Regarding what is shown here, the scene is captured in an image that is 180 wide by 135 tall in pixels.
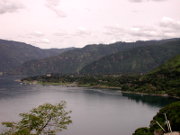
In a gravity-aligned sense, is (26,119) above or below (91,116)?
above

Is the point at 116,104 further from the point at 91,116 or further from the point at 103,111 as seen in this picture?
the point at 91,116

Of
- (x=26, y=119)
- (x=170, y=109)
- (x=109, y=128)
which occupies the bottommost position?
(x=109, y=128)

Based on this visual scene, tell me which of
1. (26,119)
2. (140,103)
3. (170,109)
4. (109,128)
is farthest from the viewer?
(140,103)

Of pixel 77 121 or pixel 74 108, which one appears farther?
pixel 74 108

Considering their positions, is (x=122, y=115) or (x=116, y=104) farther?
(x=116, y=104)

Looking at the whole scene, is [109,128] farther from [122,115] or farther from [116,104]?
[116,104]

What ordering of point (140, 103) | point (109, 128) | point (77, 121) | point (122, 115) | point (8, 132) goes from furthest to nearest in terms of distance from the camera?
point (140, 103), point (122, 115), point (77, 121), point (109, 128), point (8, 132)

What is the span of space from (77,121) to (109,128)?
67.0 ft

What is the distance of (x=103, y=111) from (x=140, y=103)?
43.7m

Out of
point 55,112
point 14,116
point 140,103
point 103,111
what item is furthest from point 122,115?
point 55,112

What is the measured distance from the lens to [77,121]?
5098 inches

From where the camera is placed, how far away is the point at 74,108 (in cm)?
17212

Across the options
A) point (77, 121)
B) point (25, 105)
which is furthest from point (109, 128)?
point (25, 105)

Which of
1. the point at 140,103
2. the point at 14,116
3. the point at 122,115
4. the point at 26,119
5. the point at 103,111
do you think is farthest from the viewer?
the point at 140,103
